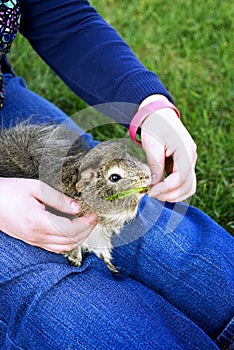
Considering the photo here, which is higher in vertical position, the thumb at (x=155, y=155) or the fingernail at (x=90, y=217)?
the thumb at (x=155, y=155)

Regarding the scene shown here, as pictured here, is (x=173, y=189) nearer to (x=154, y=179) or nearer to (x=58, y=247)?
(x=154, y=179)

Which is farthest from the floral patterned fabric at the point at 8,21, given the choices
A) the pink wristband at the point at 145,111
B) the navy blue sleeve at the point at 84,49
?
the pink wristband at the point at 145,111

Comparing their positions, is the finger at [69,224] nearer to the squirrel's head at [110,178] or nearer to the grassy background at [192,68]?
the squirrel's head at [110,178]

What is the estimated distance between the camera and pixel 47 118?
1892 millimetres

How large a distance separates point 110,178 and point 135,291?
0.36 m

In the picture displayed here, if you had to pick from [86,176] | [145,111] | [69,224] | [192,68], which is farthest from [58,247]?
[192,68]

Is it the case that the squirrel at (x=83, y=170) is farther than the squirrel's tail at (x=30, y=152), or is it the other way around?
the squirrel's tail at (x=30, y=152)

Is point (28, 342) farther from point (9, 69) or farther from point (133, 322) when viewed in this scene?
point (9, 69)

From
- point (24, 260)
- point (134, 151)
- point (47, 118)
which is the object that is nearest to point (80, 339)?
point (24, 260)

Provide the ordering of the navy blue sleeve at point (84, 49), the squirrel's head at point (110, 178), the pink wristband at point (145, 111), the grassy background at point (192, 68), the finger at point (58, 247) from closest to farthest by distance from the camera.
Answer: the squirrel's head at point (110, 178) < the finger at point (58, 247) < the pink wristband at point (145, 111) < the navy blue sleeve at point (84, 49) < the grassy background at point (192, 68)

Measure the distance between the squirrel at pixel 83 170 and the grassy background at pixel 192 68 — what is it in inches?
30.9

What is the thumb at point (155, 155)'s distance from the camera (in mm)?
1470

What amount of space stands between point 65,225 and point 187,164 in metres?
0.38

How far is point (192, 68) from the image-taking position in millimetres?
2979
